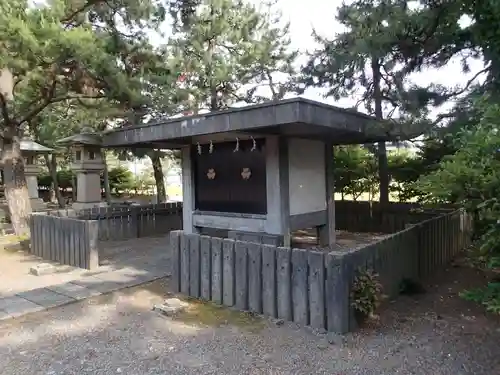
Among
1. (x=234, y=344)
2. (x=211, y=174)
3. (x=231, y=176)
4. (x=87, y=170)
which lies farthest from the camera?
(x=87, y=170)

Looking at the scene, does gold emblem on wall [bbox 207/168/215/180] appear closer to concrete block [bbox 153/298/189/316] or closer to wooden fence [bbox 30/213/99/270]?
wooden fence [bbox 30/213/99/270]

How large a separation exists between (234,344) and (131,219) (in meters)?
7.07

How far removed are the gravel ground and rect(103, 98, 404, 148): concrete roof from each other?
2.64 m

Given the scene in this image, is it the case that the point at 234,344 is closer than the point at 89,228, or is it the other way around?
the point at 234,344

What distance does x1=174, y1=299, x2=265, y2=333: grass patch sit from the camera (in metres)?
4.12

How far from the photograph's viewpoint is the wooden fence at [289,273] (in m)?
3.83

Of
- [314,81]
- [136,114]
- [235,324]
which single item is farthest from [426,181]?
[136,114]

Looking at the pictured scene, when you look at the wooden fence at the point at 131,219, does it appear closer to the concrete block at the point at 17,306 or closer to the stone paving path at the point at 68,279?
the stone paving path at the point at 68,279

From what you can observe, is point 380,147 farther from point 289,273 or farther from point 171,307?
point 171,307

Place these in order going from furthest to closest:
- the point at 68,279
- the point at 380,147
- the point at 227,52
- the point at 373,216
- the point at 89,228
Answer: the point at 227,52, the point at 373,216, the point at 380,147, the point at 89,228, the point at 68,279

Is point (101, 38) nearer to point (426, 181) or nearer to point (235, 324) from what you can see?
point (235, 324)

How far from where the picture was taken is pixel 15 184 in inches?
380

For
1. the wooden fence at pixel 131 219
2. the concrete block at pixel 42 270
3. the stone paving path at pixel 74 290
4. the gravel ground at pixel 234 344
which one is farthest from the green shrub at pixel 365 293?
the wooden fence at pixel 131 219

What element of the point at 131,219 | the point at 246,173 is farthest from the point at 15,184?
the point at 246,173
